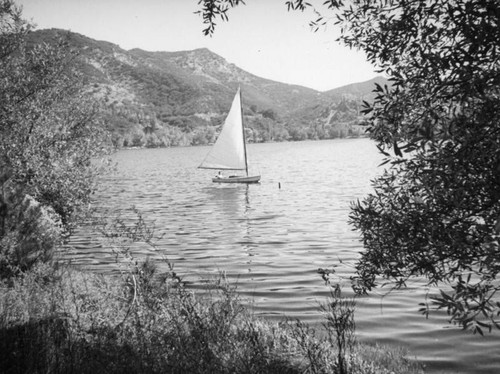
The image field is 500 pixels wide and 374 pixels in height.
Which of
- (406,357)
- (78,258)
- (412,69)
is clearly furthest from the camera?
(78,258)

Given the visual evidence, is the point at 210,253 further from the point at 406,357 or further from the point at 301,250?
the point at 406,357

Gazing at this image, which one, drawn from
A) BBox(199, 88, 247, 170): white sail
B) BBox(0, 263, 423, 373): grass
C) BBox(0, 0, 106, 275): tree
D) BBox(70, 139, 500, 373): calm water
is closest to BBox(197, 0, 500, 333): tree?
BBox(0, 263, 423, 373): grass

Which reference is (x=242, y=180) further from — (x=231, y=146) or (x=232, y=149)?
(x=231, y=146)

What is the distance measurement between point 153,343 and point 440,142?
5.86 m

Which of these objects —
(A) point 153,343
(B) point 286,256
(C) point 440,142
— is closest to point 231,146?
(B) point 286,256

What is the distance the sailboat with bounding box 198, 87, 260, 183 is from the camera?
57344 mm

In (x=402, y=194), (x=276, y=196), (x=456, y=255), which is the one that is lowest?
(x=276, y=196)

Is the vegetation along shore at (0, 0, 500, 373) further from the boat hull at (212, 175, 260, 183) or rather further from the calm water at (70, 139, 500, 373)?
the boat hull at (212, 175, 260, 183)

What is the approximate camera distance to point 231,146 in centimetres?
5803

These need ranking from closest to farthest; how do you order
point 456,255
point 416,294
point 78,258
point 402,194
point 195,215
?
point 456,255 → point 402,194 → point 416,294 → point 78,258 → point 195,215

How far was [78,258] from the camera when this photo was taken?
67.3ft

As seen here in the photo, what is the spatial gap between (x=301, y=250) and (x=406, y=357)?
1245 centimetres

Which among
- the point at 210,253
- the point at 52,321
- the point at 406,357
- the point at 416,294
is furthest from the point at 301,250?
the point at 52,321

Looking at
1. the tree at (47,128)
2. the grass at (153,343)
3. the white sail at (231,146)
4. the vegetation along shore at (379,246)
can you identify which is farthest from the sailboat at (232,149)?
the grass at (153,343)
